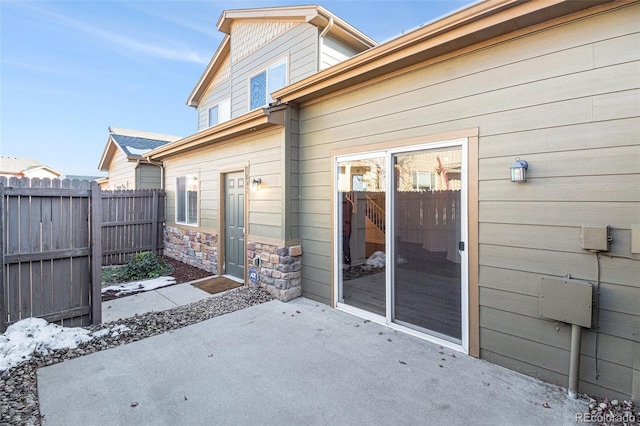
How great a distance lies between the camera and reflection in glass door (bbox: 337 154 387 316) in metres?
3.73

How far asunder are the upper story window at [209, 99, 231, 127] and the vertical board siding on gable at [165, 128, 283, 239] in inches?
70.9

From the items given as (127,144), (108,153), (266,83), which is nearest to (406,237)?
(266,83)

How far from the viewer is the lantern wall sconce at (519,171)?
256 centimetres

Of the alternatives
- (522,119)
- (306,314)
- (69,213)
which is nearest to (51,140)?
(69,213)

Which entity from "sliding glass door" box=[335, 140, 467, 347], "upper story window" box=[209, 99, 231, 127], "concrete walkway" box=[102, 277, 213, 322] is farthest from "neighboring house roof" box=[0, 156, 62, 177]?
"sliding glass door" box=[335, 140, 467, 347]

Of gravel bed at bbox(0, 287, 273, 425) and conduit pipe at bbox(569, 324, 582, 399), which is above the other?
conduit pipe at bbox(569, 324, 582, 399)

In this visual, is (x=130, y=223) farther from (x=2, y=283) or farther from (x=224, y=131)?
(x=2, y=283)

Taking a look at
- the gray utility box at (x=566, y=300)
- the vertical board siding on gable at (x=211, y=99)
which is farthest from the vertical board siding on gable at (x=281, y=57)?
the gray utility box at (x=566, y=300)

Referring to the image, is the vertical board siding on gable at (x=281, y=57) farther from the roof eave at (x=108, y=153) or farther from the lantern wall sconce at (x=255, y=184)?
the roof eave at (x=108, y=153)

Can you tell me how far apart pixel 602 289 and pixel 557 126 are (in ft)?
4.33

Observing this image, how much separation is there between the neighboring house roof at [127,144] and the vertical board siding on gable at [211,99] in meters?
2.26

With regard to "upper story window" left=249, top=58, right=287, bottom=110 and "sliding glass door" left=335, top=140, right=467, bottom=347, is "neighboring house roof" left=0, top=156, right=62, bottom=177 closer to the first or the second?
"upper story window" left=249, top=58, right=287, bottom=110

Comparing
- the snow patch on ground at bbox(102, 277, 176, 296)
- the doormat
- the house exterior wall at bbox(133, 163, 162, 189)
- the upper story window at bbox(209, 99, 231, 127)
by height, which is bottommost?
the snow patch on ground at bbox(102, 277, 176, 296)

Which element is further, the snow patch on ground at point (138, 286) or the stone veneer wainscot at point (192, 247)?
the stone veneer wainscot at point (192, 247)
